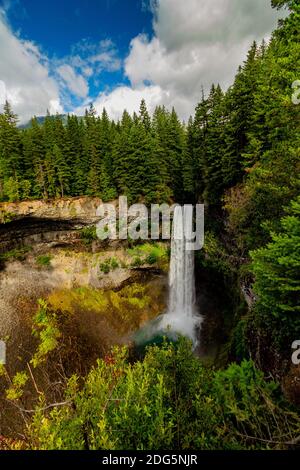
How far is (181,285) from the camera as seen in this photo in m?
Result: 28.1

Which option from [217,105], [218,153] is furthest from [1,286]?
[217,105]

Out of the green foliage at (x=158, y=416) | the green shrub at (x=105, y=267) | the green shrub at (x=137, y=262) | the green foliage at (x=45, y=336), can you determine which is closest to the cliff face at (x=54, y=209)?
the green shrub at (x=105, y=267)

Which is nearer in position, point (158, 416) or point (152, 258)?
point (158, 416)

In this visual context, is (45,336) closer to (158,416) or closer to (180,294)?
(180,294)

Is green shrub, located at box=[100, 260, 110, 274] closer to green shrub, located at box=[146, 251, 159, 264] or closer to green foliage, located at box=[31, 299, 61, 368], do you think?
green shrub, located at box=[146, 251, 159, 264]

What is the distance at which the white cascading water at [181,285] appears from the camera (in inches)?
1054

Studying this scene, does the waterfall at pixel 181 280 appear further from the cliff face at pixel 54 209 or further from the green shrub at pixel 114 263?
the cliff face at pixel 54 209

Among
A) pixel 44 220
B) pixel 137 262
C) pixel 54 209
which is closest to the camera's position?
pixel 54 209

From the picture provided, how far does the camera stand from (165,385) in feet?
18.5

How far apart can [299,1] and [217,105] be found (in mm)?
19642

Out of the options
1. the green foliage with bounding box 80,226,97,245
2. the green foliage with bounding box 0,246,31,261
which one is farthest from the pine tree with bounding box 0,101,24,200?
the green foliage with bounding box 80,226,97,245

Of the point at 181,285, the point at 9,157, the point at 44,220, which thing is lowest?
the point at 181,285

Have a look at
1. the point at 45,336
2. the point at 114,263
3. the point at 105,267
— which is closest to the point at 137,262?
the point at 114,263

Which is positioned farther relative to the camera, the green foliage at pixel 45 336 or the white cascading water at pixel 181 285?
the white cascading water at pixel 181 285
